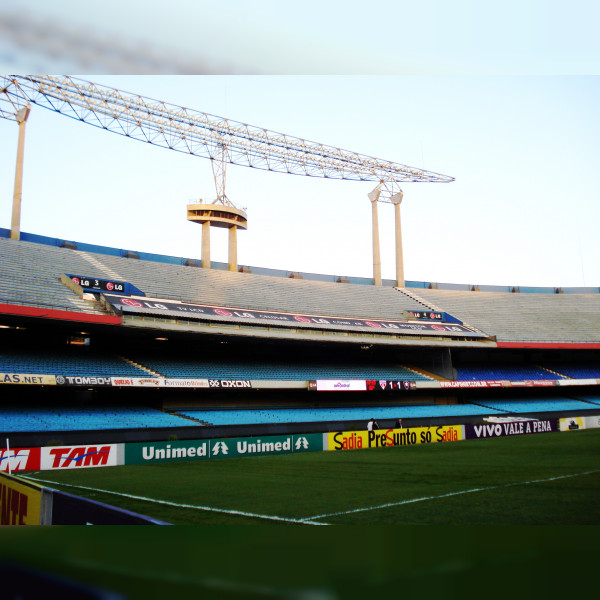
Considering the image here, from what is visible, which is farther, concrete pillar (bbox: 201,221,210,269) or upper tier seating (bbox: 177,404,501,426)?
concrete pillar (bbox: 201,221,210,269)

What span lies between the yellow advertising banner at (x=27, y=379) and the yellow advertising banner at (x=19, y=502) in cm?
1259

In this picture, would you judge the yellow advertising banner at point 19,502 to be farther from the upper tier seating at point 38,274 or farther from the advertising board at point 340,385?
the advertising board at point 340,385

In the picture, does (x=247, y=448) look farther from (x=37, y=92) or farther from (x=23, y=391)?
(x=37, y=92)

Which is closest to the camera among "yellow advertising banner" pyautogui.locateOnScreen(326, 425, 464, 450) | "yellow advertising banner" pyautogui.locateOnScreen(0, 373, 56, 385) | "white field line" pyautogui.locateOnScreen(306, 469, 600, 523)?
"white field line" pyautogui.locateOnScreen(306, 469, 600, 523)

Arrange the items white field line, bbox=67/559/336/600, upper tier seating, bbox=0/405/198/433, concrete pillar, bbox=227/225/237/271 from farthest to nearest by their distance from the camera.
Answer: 1. concrete pillar, bbox=227/225/237/271
2. upper tier seating, bbox=0/405/198/433
3. white field line, bbox=67/559/336/600

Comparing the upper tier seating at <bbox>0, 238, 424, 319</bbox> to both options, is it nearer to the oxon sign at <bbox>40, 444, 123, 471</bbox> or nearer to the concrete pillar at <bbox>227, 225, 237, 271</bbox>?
the concrete pillar at <bbox>227, 225, 237, 271</bbox>

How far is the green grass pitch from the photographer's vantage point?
665 centimetres

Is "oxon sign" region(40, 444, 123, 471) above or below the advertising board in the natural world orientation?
below

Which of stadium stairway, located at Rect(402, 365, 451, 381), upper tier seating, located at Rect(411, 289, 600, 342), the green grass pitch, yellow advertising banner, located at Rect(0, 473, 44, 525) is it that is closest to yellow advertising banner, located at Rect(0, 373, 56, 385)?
the green grass pitch

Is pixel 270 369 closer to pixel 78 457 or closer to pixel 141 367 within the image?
pixel 141 367

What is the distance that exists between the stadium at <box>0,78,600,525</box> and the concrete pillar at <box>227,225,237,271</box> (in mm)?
115

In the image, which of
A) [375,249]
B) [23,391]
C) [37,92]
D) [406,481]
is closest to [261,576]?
[406,481]

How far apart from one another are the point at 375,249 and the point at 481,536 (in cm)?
4362

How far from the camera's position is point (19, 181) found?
31266 millimetres
